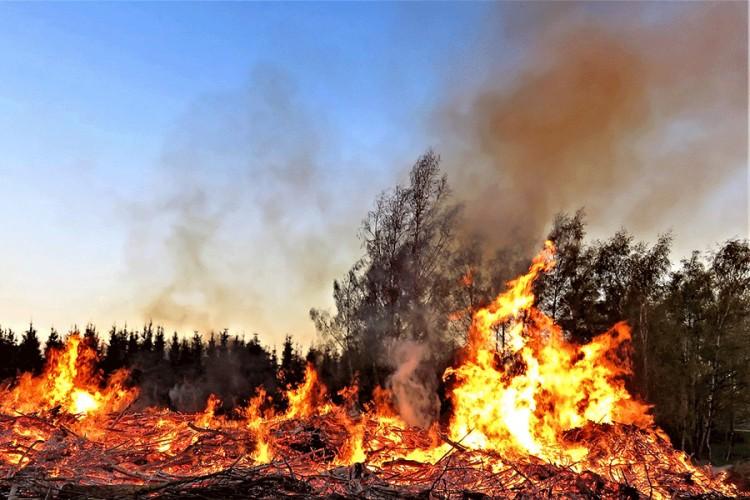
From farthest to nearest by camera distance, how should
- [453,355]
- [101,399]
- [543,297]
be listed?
[543,297], [453,355], [101,399]

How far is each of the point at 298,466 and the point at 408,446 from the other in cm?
269

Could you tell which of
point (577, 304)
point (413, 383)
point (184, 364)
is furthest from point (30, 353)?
point (577, 304)

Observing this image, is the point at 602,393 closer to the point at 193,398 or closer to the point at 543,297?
the point at 543,297

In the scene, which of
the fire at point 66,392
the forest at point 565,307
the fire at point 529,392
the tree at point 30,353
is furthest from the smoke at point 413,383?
the tree at point 30,353

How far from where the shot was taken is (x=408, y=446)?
11.0m

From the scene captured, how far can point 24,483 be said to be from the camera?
6.89 meters

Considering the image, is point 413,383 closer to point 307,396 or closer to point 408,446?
point 307,396

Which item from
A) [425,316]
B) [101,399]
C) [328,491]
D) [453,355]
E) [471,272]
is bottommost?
[328,491]

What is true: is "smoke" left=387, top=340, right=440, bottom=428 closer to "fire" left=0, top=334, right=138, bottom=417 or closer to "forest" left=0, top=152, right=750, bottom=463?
"forest" left=0, top=152, right=750, bottom=463

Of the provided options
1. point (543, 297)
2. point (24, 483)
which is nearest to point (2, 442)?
point (24, 483)

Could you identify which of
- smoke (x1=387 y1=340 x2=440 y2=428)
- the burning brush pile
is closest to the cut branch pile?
the burning brush pile

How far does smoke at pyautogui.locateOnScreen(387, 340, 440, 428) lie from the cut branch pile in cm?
786

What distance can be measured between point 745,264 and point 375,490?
2324cm

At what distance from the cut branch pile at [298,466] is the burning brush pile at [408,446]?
25 millimetres
